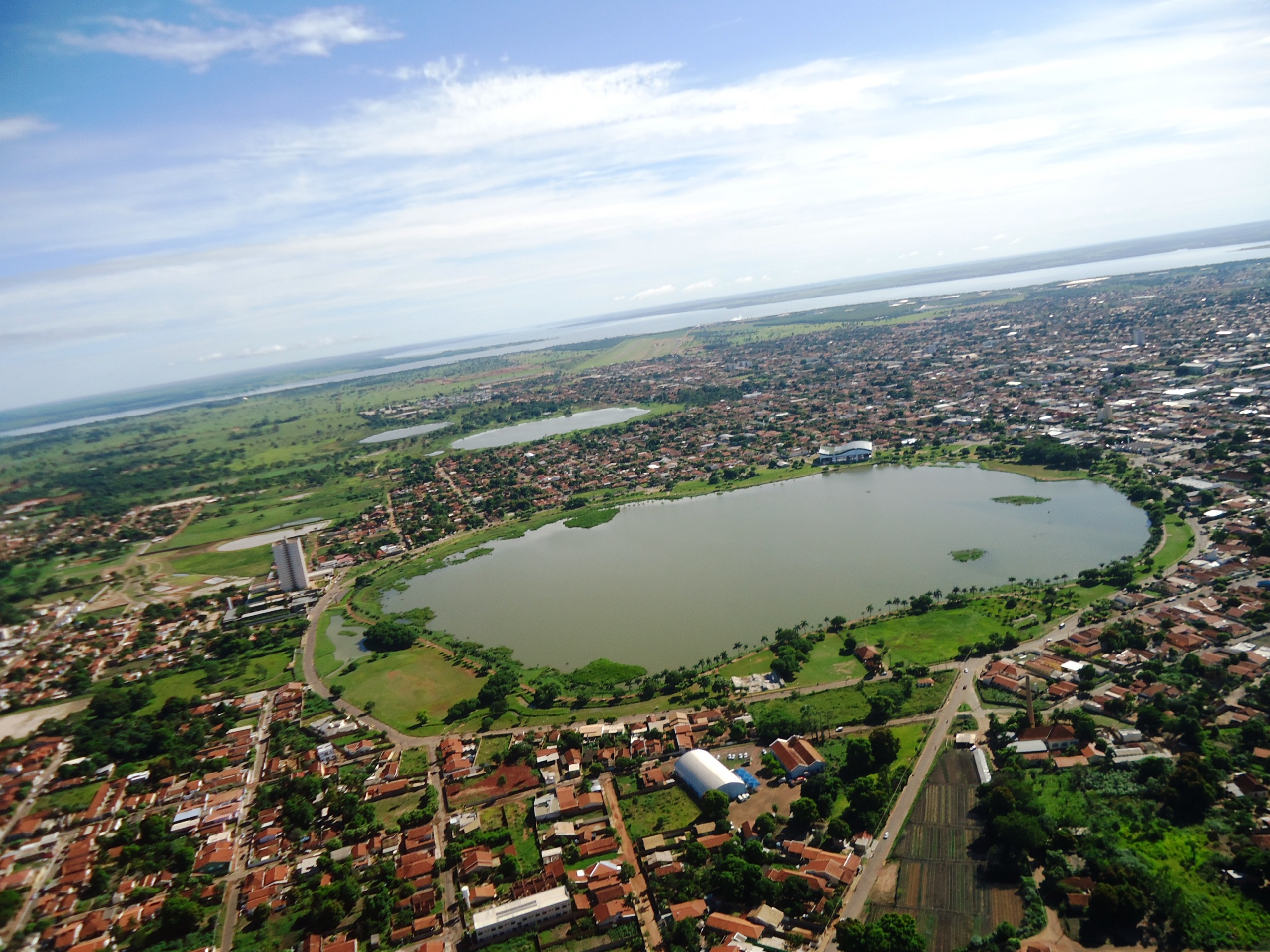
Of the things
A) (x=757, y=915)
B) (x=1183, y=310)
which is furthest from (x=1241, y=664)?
(x=1183, y=310)

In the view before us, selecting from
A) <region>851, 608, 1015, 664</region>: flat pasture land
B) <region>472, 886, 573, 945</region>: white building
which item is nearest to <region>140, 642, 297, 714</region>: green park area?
<region>472, 886, 573, 945</region>: white building

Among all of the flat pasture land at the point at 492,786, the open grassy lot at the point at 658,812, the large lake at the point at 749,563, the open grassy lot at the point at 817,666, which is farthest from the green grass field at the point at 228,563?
the open grassy lot at the point at 658,812

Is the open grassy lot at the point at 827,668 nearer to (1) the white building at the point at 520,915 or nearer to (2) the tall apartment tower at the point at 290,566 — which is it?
→ (1) the white building at the point at 520,915

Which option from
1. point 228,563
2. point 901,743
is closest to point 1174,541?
point 901,743

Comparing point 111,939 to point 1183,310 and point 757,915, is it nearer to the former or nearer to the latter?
point 757,915

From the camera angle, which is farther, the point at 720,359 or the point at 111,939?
the point at 720,359
